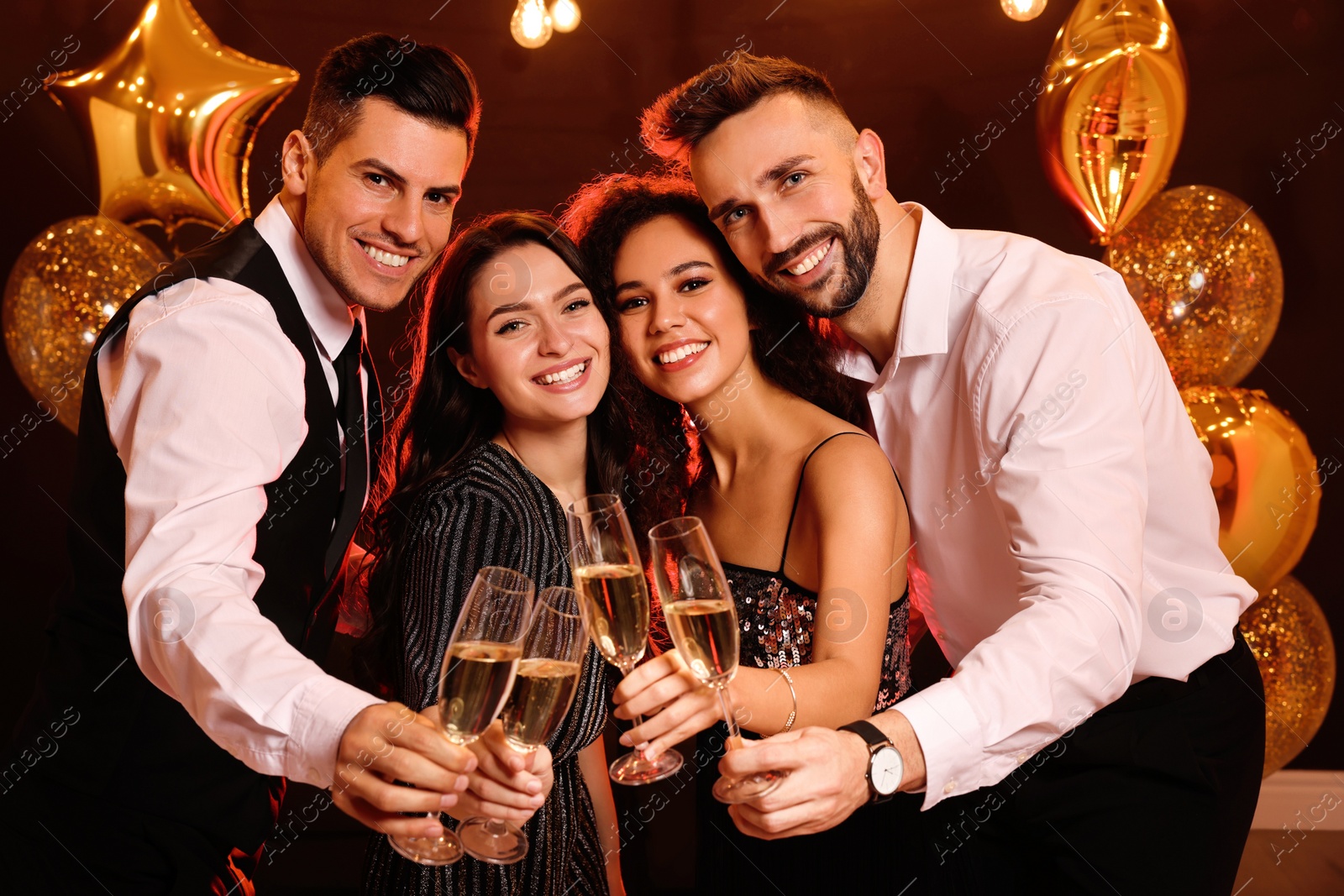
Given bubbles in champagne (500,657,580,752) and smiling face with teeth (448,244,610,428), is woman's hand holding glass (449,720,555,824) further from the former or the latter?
smiling face with teeth (448,244,610,428)

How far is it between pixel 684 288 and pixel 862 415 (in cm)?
51

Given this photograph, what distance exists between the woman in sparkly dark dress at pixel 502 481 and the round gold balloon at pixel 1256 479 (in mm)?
1880

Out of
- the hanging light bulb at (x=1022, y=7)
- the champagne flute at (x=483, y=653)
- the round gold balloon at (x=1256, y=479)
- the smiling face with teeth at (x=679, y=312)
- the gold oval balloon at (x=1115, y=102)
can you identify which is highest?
the hanging light bulb at (x=1022, y=7)

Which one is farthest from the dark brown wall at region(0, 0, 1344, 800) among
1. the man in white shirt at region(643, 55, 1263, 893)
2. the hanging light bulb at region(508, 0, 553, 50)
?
the man in white shirt at region(643, 55, 1263, 893)

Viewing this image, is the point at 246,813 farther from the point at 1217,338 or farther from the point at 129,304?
the point at 1217,338

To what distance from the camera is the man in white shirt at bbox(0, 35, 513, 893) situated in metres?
1.48

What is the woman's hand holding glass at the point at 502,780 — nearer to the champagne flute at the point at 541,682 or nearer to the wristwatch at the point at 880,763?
the champagne flute at the point at 541,682

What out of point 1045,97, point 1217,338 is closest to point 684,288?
point 1045,97

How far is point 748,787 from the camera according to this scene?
1.42 meters

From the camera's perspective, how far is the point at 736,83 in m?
2.30

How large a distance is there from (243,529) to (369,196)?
86cm

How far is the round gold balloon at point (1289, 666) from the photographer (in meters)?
3.52

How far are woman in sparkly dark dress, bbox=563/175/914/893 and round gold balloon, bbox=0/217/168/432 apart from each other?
147 cm

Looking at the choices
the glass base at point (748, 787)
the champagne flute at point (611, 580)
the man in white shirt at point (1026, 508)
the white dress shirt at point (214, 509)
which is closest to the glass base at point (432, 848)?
the white dress shirt at point (214, 509)
